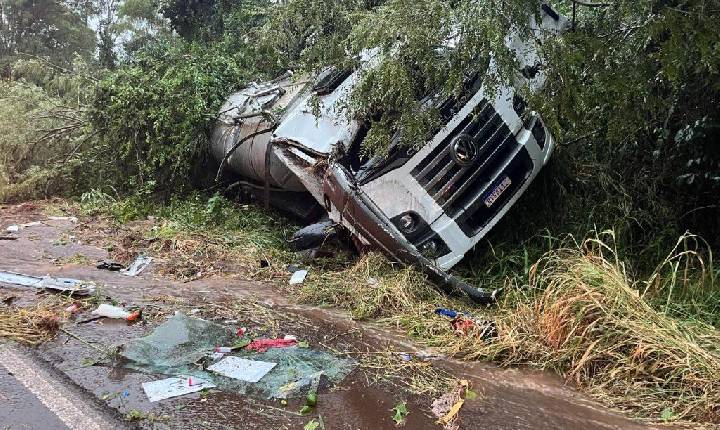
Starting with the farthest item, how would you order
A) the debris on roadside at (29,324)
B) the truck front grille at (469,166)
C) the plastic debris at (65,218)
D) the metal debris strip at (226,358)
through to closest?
1. the plastic debris at (65,218)
2. the truck front grille at (469,166)
3. the debris on roadside at (29,324)
4. the metal debris strip at (226,358)

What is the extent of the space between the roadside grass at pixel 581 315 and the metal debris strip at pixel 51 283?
1.45 metres

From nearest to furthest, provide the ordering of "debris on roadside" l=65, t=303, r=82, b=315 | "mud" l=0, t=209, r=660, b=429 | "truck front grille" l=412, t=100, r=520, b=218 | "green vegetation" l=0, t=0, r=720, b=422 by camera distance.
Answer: "mud" l=0, t=209, r=660, b=429
"green vegetation" l=0, t=0, r=720, b=422
"debris on roadside" l=65, t=303, r=82, b=315
"truck front grille" l=412, t=100, r=520, b=218

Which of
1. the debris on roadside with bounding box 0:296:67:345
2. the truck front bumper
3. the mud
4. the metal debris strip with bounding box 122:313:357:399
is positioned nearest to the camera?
the mud

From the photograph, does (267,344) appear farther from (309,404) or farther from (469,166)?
(469,166)

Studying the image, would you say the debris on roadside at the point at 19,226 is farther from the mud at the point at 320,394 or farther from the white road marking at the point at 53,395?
the white road marking at the point at 53,395

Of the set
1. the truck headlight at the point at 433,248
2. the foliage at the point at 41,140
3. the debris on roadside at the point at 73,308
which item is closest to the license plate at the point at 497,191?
the truck headlight at the point at 433,248

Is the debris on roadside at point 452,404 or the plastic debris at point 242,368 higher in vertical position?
the debris on roadside at point 452,404

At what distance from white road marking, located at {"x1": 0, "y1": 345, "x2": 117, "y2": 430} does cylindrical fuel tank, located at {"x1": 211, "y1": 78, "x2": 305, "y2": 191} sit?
3185 mm

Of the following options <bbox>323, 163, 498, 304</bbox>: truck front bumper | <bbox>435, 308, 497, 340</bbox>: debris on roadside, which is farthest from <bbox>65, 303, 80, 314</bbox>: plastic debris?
<bbox>435, 308, 497, 340</bbox>: debris on roadside

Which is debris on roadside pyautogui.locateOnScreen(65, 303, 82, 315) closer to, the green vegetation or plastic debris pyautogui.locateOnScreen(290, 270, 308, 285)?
the green vegetation

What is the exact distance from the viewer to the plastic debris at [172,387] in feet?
10.1

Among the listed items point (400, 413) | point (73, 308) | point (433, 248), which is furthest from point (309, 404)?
point (73, 308)

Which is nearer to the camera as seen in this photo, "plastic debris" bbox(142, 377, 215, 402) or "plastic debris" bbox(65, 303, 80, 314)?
Answer: "plastic debris" bbox(142, 377, 215, 402)

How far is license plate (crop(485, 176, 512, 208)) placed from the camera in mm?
4910
